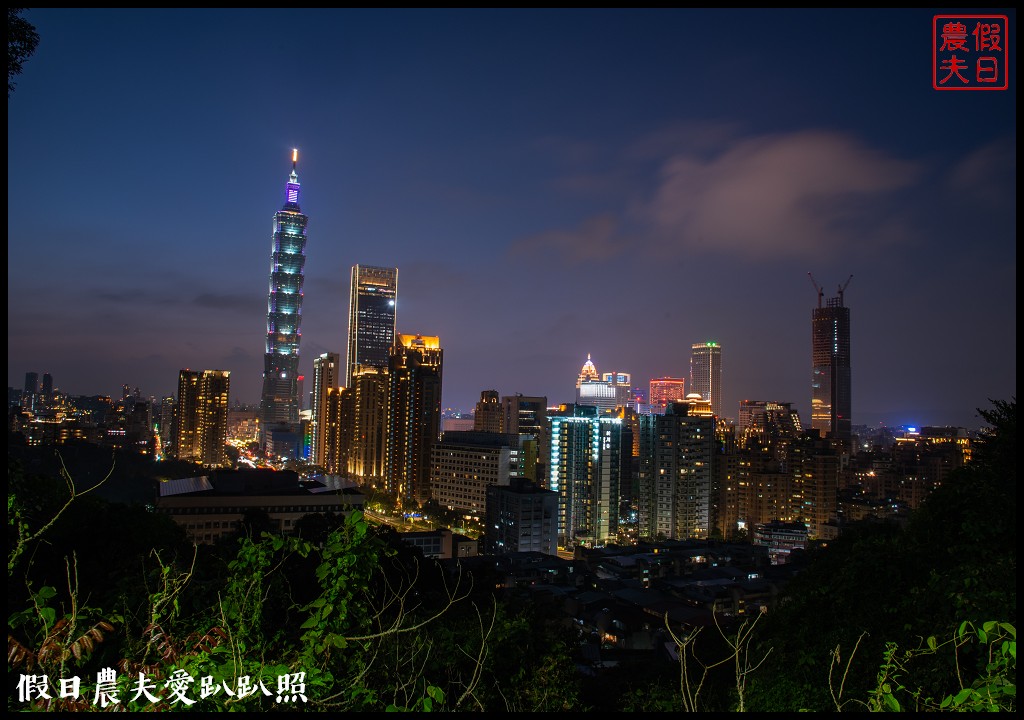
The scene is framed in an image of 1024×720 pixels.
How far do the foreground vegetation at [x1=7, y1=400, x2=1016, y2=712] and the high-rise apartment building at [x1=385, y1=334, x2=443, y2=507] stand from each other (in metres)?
28.3

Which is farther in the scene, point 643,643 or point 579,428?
point 579,428

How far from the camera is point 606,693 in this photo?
6965 millimetres

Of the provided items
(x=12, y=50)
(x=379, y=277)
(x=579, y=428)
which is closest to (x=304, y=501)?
(x=579, y=428)

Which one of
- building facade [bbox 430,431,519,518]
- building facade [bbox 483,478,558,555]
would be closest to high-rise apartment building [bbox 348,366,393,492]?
building facade [bbox 430,431,519,518]

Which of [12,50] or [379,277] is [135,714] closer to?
[12,50]

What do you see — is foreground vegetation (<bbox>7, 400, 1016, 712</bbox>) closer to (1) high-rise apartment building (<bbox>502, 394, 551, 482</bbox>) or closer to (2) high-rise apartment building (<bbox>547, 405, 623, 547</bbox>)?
(2) high-rise apartment building (<bbox>547, 405, 623, 547</bbox>)

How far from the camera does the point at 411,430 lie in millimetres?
36156

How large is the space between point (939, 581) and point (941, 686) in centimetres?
65

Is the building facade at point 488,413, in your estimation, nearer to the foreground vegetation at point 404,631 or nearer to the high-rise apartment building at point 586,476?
the high-rise apartment building at point 586,476

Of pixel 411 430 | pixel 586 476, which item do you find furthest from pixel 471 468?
pixel 586 476

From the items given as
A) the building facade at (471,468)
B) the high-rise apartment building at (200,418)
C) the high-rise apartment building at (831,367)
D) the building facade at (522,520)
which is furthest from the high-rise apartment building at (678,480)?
the high-rise apartment building at (831,367)

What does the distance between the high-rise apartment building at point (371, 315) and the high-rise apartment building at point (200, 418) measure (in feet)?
118

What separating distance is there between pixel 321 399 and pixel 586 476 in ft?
115

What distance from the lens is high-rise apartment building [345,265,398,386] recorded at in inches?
3447
